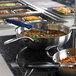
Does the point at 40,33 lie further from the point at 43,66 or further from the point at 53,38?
the point at 43,66

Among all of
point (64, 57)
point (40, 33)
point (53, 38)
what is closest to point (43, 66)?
point (64, 57)

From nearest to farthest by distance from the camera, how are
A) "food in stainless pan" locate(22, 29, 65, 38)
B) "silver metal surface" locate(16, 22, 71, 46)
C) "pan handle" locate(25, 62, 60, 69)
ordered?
"pan handle" locate(25, 62, 60, 69)
"silver metal surface" locate(16, 22, 71, 46)
"food in stainless pan" locate(22, 29, 65, 38)

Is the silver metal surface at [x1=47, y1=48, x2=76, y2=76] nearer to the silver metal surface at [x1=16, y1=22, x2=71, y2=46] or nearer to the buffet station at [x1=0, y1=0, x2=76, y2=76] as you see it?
the buffet station at [x1=0, y1=0, x2=76, y2=76]

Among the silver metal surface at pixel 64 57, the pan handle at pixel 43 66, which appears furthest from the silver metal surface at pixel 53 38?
the pan handle at pixel 43 66

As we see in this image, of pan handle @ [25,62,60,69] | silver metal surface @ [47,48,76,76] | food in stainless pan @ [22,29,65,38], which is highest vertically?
pan handle @ [25,62,60,69]

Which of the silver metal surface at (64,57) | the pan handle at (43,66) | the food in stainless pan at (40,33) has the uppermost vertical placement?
the pan handle at (43,66)

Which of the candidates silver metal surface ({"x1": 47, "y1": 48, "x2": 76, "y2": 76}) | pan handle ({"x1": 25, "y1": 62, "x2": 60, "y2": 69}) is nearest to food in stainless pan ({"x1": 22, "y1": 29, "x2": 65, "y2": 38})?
silver metal surface ({"x1": 47, "y1": 48, "x2": 76, "y2": 76})

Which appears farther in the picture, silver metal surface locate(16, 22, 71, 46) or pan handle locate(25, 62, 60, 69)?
silver metal surface locate(16, 22, 71, 46)

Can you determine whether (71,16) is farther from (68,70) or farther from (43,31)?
(68,70)

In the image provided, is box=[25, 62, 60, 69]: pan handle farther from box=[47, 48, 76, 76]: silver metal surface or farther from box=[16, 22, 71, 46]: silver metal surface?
box=[16, 22, 71, 46]: silver metal surface

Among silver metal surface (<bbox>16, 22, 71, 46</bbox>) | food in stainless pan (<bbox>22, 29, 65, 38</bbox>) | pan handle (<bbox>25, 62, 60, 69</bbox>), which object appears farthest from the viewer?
food in stainless pan (<bbox>22, 29, 65, 38</bbox>)

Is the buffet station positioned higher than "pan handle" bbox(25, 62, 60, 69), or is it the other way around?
"pan handle" bbox(25, 62, 60, 69)

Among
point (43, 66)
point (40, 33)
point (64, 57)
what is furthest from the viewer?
point (40, 33)

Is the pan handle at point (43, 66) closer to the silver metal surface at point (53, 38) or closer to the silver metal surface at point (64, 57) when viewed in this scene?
the silver metal surface at point (64, 57)
